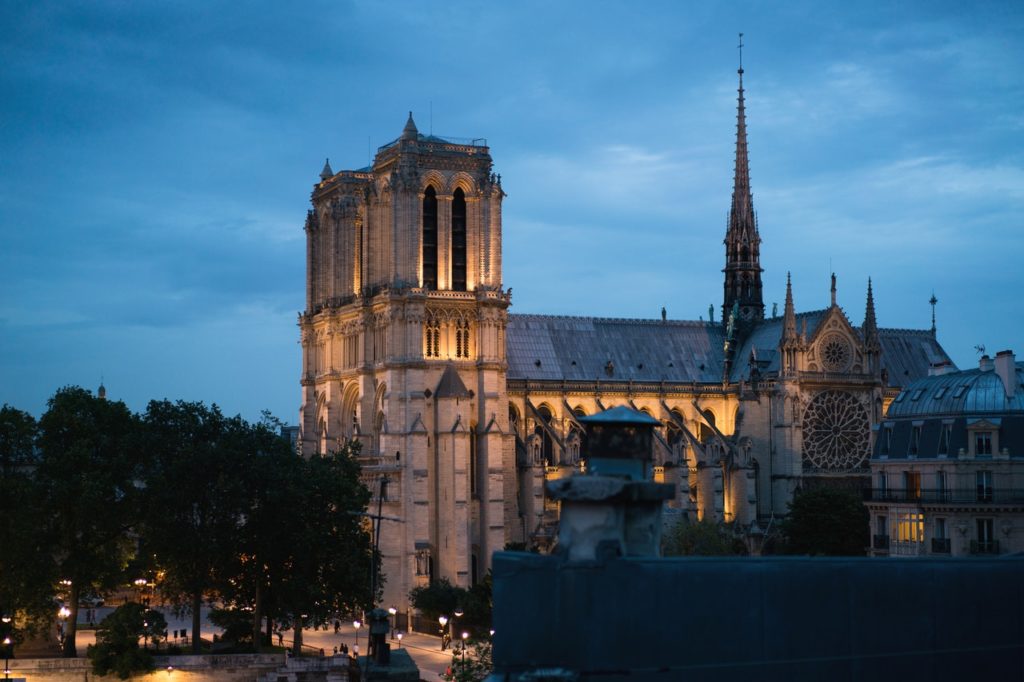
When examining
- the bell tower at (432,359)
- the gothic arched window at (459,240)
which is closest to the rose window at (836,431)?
the bell tower at (432,359)

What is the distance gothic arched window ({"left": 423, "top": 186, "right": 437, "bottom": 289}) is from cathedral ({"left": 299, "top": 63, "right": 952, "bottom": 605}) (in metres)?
0.14

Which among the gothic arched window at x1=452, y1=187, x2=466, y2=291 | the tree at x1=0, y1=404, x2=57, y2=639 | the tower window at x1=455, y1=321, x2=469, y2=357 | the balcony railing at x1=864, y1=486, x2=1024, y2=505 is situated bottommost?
the tree at x1=0, y1=404, x2=57, y2=639

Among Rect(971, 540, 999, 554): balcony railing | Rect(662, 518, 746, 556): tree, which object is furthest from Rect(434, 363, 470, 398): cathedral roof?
Rect(971, 540, 999, 554): balcony railing

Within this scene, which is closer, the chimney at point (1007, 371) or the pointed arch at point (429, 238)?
the chimney at point (1007, 371)

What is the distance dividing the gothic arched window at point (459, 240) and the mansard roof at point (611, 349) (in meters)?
10.0

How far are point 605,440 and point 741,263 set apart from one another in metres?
105

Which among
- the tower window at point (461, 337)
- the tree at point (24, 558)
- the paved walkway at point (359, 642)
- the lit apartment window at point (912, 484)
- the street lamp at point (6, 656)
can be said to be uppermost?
the tower window at point (461, 337)

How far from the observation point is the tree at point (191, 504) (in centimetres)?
7369

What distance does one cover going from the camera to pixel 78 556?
241ft

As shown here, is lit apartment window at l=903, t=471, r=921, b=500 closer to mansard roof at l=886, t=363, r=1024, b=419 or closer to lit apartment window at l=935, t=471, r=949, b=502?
lit apartment window at l=935, t=471, r=949, b=502

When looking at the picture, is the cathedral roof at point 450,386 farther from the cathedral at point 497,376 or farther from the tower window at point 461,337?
the tower window at point 461,337

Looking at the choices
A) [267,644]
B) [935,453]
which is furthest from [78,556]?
[935,453]

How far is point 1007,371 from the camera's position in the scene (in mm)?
67312

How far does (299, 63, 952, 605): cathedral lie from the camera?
97.0m
